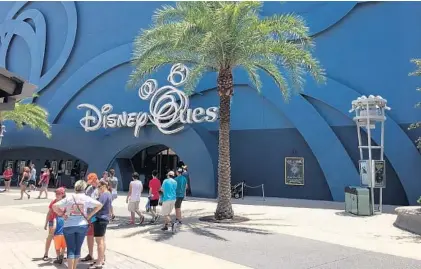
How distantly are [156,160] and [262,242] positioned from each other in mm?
17459

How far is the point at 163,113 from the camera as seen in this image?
822 inches

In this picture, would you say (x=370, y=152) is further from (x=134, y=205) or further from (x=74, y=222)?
(x=74, y=222)

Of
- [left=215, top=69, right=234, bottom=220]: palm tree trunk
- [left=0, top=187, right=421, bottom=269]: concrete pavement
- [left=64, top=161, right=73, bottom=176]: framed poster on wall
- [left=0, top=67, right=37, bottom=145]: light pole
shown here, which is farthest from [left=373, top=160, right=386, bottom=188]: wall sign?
[left=64, top=161, right=73, bottom=176]: framed poster on wall

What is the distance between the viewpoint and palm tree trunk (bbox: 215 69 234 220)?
12.4 m

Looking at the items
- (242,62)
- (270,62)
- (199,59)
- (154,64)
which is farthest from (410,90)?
(154,64)

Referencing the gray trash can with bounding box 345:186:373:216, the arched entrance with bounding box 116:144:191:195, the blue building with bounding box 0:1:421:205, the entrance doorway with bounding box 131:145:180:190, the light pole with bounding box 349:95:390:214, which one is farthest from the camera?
the entrance doorway with bounding box 131:145:180:190

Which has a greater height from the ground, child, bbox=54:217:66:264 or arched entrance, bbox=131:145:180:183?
arched entrance, bbox=131:145:180:183

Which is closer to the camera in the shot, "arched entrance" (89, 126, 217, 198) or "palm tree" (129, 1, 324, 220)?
"palm tree" (129, 1, 324, 220)

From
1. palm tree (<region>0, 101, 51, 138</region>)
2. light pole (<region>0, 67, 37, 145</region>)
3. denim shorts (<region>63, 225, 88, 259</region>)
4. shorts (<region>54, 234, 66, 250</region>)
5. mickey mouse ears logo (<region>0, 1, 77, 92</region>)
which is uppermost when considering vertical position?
mickey mouse ears logo (<region>0, 1, 77, 92</region>)

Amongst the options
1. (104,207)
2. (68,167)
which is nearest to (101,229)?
(104,207)

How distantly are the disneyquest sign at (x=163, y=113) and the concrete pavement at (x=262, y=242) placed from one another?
7.04 metres

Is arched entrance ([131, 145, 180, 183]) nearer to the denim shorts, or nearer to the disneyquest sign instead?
the disneyquest sign

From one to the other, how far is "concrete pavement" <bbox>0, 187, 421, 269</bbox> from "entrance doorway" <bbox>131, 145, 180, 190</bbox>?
432 inches

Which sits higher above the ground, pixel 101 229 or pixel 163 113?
pixel 163 113
